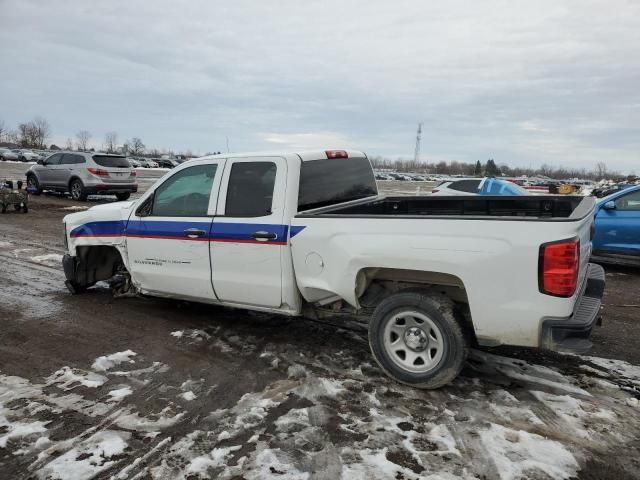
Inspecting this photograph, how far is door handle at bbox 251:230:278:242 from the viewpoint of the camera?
172 inches

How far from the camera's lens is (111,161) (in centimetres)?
1781

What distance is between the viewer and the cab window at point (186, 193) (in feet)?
16.1

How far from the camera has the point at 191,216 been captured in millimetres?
4941

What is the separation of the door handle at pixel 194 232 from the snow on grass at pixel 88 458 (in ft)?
6.76

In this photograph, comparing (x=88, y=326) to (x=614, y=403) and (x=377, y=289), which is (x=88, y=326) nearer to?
(x=377, y=289)

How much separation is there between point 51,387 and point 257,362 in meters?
1.67

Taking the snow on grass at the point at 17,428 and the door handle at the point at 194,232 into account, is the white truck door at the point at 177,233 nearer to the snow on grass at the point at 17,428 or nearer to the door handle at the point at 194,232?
the door handle at the point at 194,232

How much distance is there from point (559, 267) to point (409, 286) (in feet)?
3.91

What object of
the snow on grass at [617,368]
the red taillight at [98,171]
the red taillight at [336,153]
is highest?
the red taillight at [336,153]

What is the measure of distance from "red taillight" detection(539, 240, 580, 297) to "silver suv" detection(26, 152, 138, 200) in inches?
672

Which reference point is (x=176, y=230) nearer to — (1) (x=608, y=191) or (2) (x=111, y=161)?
(2) (x=111, y=161)

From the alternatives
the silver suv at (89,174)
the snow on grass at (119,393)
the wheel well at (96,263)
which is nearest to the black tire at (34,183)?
the silver suv at (89,174)

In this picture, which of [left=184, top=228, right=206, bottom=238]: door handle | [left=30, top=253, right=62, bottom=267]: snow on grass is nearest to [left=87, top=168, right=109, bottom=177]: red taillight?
[left=30, top=253, right=62, bottom=267]: snow on grass

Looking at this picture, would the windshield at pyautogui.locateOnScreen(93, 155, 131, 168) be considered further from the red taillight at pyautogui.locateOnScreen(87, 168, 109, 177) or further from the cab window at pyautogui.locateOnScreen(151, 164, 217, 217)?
the cab window at pyautogui.locateOnScreen(151, 164, 217, 217)
